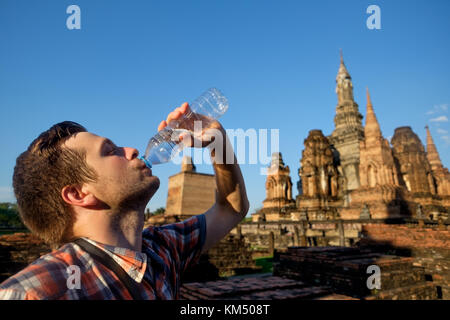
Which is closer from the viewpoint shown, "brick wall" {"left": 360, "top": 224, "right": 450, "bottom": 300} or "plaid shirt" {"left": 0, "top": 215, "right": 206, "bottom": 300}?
"plaid shirt" {"left": 0, "top": 215, "right": 206, "bottom": 300}

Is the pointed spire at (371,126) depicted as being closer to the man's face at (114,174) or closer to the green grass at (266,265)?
the green grass at (266,265)

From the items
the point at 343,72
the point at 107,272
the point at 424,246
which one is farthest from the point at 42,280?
the point at 343,72

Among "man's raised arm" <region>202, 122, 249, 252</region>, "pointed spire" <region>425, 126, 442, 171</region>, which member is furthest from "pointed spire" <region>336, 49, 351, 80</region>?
"man's raised arm" <region>202, 122, 249, 252</region>

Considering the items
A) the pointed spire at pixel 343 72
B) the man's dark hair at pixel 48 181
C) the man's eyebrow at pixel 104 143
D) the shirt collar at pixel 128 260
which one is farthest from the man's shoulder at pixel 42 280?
the pointed spire at pixel 343 72

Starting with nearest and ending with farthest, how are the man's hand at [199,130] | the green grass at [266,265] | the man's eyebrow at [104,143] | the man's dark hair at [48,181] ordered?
1. the man's dark hair at [48,181]
2. the man's eyebrow at [104,143]
3. the man's hand at [199,130]
4. the green grass at [266,265]

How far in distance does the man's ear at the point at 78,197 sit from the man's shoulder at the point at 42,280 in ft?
0.90

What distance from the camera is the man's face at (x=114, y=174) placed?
4.67ft

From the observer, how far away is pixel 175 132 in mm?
2002

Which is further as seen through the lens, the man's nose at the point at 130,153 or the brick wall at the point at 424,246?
the brick wall at the point at 424,246

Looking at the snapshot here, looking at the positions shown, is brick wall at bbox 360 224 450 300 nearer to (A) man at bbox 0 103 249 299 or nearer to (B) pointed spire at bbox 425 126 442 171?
(A) man at bbox 0 103 249 299

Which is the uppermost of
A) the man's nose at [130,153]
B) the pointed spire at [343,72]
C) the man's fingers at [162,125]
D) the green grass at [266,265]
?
the pointed spire at [343,72]

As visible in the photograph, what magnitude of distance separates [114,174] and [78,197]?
0.21m

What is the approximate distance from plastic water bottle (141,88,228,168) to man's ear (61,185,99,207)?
1.15ft

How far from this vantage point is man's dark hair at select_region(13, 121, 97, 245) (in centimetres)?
138
